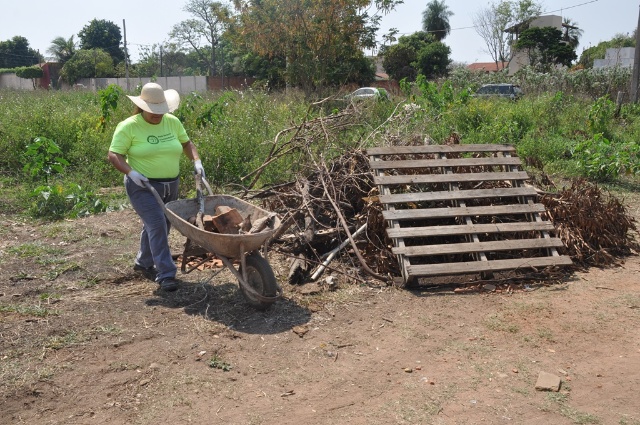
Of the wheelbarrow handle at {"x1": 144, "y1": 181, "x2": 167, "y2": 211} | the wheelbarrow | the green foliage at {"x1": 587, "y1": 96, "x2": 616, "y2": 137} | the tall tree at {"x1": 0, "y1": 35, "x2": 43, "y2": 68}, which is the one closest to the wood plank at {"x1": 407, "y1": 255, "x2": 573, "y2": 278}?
the wheelbarrow

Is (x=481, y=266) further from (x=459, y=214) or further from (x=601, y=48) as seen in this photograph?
(x=601, y=48)

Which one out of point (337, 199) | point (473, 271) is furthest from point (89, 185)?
point (473, 271)

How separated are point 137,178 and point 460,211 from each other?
3.03 meters

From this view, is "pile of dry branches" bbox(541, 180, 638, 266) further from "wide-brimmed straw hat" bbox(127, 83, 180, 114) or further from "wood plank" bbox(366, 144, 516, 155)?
"wide-brimmed straw hat" bbox(127, 83, 180, 114)

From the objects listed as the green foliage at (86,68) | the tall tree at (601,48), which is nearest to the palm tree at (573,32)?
the tall tree at (601,48)

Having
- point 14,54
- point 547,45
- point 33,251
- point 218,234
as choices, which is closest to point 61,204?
point 33,251

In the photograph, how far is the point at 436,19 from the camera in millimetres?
57312

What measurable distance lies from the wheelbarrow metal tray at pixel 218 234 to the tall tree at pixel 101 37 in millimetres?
62475

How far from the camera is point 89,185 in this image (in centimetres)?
970

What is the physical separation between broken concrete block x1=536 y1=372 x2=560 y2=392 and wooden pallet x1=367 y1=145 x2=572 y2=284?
1747 mm

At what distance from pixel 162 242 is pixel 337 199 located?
78.8 inches

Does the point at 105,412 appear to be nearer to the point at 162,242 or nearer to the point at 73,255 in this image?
the point at 162,242

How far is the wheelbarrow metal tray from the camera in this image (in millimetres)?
4703

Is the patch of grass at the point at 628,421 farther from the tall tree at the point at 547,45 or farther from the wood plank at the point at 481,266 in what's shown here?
the tall tree at the point at 547,45
